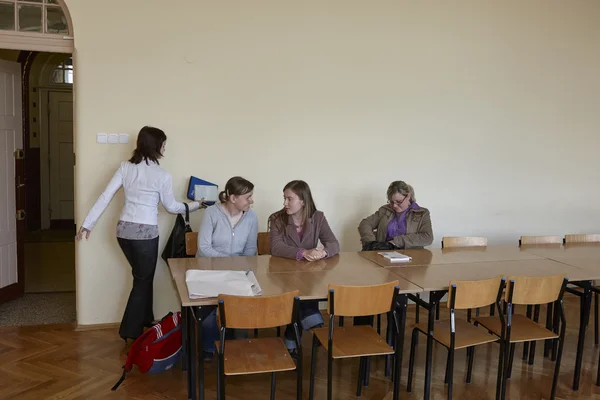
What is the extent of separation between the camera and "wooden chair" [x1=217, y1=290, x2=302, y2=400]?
2830mm

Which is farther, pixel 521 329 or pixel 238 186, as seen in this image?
pixel 238 186

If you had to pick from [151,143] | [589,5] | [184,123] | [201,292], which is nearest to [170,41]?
[184,123]

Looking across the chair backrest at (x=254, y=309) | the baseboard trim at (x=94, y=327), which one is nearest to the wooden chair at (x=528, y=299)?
the chair backrest at (x=254, y=309)

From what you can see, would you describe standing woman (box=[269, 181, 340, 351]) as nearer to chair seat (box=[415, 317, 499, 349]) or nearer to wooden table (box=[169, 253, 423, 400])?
wooden table (box=[169, 253, 423, 400])

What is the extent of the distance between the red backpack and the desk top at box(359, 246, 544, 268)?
1.42 m

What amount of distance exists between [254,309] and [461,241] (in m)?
2.35

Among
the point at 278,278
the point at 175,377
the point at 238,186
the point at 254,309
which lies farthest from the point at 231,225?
the point at 254,309

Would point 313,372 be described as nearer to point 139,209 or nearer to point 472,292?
point 472,292

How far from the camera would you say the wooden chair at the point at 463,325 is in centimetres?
321

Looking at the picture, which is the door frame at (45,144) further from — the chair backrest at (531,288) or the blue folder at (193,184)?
the chair backrest at (531,288)

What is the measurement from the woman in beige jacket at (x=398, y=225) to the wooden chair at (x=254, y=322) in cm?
173

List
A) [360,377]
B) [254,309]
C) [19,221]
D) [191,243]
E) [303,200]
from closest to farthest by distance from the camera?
[254,309] → [360,377] → [303,200] → [191,243] → [19,221]

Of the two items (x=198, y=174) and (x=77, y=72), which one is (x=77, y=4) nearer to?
(x=77, y=72)

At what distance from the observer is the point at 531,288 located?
3.36 meters
